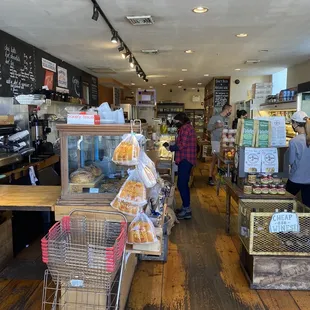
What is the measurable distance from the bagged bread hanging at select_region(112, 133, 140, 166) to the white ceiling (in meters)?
1.91

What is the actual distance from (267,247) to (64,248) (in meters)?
1.80

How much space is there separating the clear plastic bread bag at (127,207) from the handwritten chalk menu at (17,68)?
3.28 meters

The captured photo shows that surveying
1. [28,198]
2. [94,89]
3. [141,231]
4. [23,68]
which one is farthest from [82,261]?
[94,89]

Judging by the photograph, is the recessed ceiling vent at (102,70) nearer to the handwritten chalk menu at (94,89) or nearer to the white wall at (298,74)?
the handwritten chalk menu at (94,89)

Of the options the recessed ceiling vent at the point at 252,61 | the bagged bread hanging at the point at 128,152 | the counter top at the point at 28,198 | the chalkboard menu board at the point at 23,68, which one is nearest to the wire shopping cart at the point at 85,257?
the counter top at the point at 28,198

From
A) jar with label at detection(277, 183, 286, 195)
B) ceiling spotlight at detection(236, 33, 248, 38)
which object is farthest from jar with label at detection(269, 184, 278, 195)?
ceiling spotlight at detection(236, 33, 248, 38)

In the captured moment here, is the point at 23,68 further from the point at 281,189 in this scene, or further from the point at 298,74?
the point at 298,74

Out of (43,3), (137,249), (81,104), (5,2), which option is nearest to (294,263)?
(137,249)

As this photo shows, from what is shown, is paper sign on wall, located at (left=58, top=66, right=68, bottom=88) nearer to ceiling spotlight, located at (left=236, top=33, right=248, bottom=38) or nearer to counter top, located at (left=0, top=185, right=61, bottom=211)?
ceiling spotlight, located at (left=236, top=33, right=248, bottom=38)

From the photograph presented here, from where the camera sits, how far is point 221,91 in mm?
10375

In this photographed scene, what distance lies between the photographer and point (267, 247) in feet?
9.23

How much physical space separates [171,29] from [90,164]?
107 inches

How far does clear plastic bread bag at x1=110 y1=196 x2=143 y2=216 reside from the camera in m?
2.16

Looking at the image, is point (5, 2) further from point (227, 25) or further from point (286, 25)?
point (286, 25)
